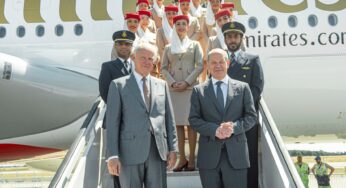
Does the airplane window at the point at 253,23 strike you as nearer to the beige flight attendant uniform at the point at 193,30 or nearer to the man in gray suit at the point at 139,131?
the beige flight attendant uniform at the point at 193,30

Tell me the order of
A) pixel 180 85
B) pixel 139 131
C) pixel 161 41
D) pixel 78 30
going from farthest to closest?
1. pixel 78 30
2. pixel 161 41
3. pixel 180 85
4. pixel 139 131

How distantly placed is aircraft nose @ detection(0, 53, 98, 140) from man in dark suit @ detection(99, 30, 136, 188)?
12.9 ft

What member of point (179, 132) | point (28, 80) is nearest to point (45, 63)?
point (28, 80)

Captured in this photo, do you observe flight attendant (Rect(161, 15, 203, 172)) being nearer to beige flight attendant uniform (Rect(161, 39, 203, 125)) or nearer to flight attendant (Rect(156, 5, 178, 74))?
beige flight attendant uniform (Rect(161, 39, 203, 125))

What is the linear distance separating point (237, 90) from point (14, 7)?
6.10 meters

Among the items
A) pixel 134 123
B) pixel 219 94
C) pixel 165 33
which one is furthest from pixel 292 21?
pixel 134 123

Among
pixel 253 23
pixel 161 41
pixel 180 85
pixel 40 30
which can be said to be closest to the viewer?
pixel 180 85

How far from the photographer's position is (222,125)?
10.7 feet

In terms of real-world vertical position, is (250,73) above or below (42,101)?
above

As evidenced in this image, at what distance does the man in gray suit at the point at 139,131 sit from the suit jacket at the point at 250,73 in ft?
2.63

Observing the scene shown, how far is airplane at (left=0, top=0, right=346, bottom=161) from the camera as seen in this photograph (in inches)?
301

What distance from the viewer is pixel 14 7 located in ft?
28.0

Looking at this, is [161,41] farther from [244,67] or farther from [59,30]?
[59,30]

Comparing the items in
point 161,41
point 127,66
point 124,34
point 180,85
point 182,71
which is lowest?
point 180,85
